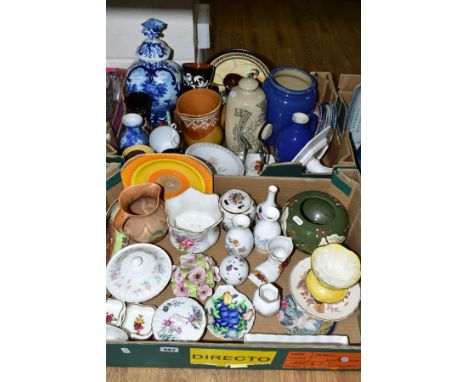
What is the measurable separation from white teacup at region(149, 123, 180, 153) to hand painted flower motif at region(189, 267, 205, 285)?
0.42 m

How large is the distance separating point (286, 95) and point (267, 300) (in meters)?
0.66

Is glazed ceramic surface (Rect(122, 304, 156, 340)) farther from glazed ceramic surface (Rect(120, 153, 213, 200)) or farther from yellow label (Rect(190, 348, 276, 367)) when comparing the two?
glazed ceramic surface (Rect(120, 153, 213, 200))

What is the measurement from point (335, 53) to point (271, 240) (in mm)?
1824

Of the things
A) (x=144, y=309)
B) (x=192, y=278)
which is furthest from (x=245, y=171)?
(x=144, y=309)

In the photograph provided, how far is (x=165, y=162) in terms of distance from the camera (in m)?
1.15

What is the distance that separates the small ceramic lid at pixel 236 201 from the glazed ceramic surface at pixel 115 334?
0.42 m

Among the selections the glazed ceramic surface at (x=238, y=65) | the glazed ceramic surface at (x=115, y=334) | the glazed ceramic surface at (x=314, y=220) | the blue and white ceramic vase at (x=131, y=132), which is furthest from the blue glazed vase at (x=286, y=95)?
the glazed ceramic surface at (x=115, y=334)

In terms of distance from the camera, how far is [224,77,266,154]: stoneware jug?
4.10 feet

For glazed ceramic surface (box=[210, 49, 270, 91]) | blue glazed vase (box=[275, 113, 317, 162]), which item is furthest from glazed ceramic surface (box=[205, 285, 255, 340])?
glazed ceramic surface (box=[210, 49, 270, 91])

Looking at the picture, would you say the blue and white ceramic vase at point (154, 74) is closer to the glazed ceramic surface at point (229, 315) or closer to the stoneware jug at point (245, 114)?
the stoneware jug at point (245, 114)

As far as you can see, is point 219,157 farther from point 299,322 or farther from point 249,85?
point 299,322

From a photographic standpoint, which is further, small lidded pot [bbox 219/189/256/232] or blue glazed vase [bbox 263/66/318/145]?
blue glazed vase [bbox 263/66/318/145]

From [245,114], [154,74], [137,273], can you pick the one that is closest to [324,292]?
[137,273]

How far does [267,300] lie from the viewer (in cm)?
96
